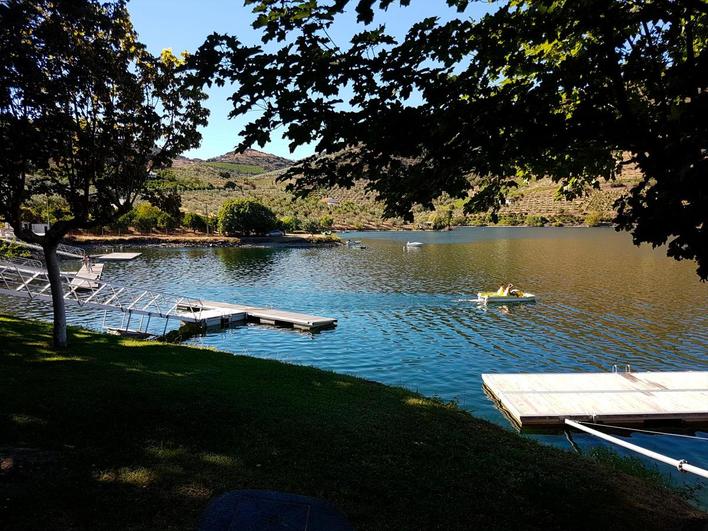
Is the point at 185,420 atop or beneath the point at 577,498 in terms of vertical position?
atop

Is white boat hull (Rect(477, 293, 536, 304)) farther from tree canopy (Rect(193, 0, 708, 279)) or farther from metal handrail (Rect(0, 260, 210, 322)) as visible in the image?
tree canopy (Rect(193, 0, 708, 279))

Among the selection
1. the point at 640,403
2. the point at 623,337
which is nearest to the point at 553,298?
the point at 623,337

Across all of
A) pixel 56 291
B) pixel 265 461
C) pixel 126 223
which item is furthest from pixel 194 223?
pixel 265 461

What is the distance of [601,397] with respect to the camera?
59.3 feet

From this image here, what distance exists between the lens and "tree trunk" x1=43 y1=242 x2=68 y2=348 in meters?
14.2

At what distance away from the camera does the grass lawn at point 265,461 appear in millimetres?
6375

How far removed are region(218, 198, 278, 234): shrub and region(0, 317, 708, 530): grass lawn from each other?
4104 inches

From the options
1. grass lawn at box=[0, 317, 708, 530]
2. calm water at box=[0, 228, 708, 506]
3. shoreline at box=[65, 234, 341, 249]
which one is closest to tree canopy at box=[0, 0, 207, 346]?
grass lawn at box=[0, 317, 708, 530]

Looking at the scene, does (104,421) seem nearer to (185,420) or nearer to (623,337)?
(185,420)

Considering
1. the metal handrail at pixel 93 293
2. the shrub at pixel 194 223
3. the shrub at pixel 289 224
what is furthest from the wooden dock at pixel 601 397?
the shrub at pixel 289 224

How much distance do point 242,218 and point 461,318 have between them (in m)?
87.5

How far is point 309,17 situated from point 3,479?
7205 millimetres

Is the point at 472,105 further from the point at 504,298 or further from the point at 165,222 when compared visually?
the point at 165,222

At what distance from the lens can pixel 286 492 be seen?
686cm
